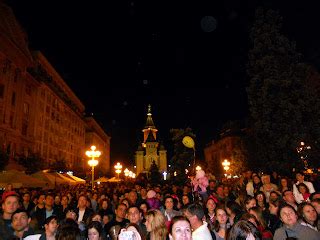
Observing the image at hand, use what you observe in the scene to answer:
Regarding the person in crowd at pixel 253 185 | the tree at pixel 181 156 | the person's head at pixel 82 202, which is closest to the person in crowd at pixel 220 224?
the person's head at pixel 82 202

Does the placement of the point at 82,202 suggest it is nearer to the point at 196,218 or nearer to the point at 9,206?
the point at 9,206

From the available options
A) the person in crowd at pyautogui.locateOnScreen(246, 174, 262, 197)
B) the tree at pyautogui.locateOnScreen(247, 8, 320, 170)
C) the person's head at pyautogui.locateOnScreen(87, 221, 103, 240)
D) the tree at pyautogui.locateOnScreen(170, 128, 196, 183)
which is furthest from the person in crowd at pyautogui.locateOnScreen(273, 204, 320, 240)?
the tree at pyautogui.locateOnScreen(170, 128, 196, 183)

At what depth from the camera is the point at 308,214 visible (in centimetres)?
687

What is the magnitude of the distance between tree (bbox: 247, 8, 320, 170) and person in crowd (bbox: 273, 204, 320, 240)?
47.0 feet

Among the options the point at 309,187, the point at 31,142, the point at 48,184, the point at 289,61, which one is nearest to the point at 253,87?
the point at 289,61

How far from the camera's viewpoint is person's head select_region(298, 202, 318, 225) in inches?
270

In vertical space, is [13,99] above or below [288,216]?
above

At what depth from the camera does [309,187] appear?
1170 cm

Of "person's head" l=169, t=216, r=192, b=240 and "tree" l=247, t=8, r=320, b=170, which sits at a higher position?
"tree" l=247, t=8, r=320, b=170

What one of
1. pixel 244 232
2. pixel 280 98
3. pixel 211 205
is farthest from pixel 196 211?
pixel 280 98

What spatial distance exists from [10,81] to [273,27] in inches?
1228

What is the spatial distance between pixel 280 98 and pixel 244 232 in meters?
17.0

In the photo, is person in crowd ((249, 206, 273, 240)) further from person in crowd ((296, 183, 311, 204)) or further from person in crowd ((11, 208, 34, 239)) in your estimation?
person in crowd ((11, 208, 34, 239))

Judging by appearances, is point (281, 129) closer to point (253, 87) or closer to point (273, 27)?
point (253, 87)
